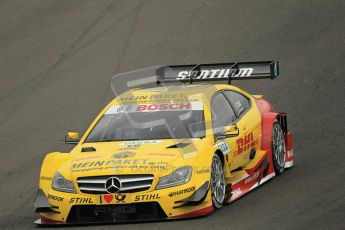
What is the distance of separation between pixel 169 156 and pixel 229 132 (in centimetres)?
127

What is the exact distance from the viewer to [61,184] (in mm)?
11766

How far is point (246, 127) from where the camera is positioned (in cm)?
1355

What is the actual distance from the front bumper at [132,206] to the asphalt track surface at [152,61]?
32.9 inches

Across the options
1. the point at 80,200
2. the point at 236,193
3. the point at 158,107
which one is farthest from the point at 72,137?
the point at 236,193

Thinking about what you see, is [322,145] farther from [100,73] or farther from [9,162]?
[100,73]

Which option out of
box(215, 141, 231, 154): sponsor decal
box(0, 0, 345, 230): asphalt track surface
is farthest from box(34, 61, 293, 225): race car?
box(0, 0, 345, 230): asphalt track surface

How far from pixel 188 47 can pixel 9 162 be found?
18.9 ft

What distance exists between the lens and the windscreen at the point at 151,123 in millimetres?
12617

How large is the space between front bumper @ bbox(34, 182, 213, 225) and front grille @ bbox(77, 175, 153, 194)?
6 cm

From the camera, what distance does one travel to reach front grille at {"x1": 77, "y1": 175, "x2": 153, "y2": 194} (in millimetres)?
11453

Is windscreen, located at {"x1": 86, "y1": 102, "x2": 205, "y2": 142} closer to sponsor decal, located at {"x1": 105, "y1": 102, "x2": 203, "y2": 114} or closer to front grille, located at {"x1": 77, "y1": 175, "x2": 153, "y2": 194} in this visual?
sponsor decal, located at {"x1": 105, "y1": 102, "x2": 203, "y2": 114}

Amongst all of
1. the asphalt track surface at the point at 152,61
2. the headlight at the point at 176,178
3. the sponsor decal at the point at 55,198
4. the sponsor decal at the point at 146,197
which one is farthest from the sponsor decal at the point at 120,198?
the asphalt track surface at the point at 152,61

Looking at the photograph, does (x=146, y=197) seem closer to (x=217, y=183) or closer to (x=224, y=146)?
(x=217, y=183)

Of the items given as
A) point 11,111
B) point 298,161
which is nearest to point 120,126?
point 298,161
